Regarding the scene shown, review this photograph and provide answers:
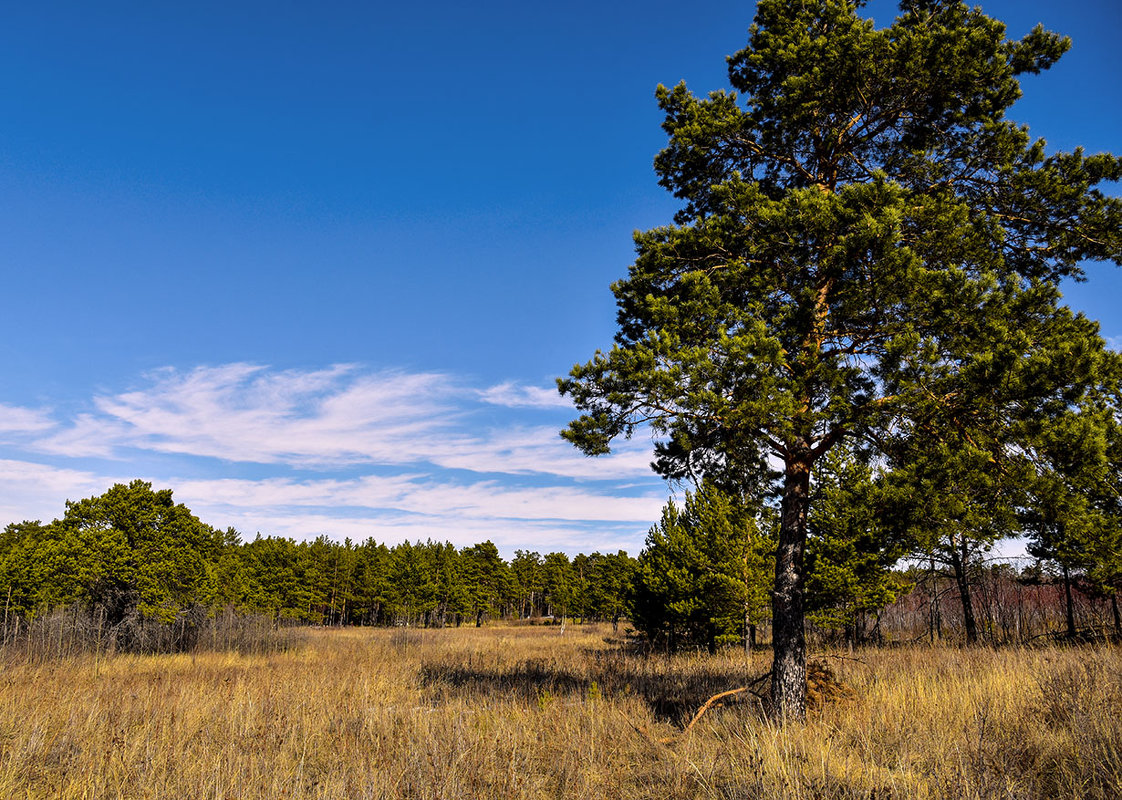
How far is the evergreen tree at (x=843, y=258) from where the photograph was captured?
6156 mm

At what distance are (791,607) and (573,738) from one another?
3244 mm

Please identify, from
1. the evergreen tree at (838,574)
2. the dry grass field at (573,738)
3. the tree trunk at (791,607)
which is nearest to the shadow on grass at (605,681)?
the dry grass field at (573,738)

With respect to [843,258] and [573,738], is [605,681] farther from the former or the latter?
[843,258]

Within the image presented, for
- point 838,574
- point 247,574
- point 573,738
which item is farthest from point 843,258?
point 247,574

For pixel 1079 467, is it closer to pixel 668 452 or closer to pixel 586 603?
pixel 668 452

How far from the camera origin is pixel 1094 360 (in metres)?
5.27

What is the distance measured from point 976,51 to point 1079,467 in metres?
5.42

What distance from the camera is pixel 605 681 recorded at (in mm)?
11500

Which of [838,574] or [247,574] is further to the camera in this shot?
[247,574]

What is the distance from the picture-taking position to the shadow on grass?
29.5 ft

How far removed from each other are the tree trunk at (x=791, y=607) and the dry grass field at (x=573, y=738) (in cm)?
37

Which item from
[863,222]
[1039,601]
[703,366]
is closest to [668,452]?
[703,366]

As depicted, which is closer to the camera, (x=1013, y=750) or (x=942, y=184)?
(x=1013, y=750)

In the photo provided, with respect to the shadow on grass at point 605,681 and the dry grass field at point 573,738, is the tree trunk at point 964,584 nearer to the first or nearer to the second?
the dry grass field at point 573,738
